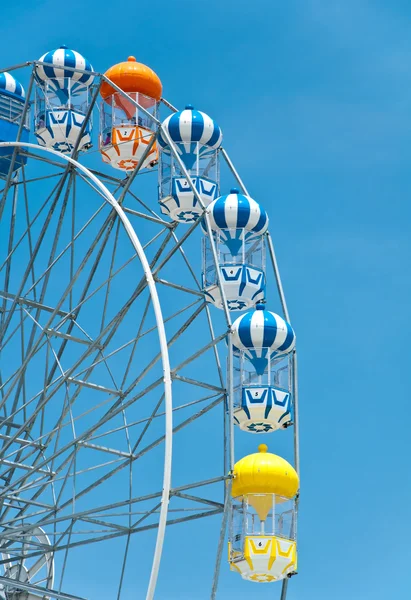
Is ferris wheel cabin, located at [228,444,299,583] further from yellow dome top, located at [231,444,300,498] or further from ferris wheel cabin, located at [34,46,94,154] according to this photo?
ferris wheel cabin, located at [34,46,94,154]

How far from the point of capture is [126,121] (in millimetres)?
33938

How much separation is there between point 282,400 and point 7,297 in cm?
698

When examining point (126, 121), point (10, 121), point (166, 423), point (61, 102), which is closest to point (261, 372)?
point (166, 423)

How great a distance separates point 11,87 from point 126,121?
16.2 feet

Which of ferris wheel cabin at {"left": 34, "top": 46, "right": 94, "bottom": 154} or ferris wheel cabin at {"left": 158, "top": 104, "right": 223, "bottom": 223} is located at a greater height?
ferris wheel cabin at {"left": 34, "top": 46, "right": 94, "bottom": 154}

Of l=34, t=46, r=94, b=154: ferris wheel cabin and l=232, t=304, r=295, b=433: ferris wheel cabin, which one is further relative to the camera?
l=34, t=46, r=94, b=154: ferris wheel cabin

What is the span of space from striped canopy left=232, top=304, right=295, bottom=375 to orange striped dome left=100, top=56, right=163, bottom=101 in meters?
6.41

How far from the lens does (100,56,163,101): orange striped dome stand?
113 ft

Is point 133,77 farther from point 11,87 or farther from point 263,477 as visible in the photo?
point 263,477

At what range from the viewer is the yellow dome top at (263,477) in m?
29.2

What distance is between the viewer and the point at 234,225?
31.8 metres

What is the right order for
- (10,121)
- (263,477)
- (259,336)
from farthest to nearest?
(10,121) → (259,336) → (263,477)

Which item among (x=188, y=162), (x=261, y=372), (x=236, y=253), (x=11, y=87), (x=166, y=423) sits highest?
(x=11, y=87)

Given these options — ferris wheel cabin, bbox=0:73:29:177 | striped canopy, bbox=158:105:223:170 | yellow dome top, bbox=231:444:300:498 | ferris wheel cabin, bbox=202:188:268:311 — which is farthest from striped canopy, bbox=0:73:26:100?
yellow dome top, bbox=231:444:300:498
